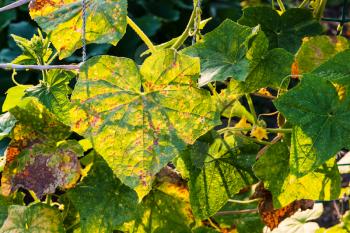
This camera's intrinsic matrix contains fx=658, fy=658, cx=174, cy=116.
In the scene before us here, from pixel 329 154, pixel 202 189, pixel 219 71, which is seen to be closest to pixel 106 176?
pixel 202 189

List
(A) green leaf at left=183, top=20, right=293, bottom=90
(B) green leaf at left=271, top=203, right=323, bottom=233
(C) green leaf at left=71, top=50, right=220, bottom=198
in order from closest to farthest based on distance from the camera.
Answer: (C) green leaf at left=71, top=50, right=220, bottom=198
(A) green leaf at left=183, top=20, right=293, bottom=90
(B) green leaf at left=271, top=203, right=323, bottom=233

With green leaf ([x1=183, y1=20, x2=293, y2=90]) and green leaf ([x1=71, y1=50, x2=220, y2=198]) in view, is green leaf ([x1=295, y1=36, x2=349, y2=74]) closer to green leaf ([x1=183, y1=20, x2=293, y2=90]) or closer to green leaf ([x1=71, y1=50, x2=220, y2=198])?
green leaf ([x1=183, y1=20, x2=293, y2=90])

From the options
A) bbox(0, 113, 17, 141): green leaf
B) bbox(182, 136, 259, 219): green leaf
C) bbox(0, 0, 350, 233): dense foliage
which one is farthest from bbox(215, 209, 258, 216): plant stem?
bbox(0, 113, 17, 141): green leaf

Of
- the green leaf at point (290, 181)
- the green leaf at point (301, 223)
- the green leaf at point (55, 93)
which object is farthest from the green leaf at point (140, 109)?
the green leaf at point (301, 223)

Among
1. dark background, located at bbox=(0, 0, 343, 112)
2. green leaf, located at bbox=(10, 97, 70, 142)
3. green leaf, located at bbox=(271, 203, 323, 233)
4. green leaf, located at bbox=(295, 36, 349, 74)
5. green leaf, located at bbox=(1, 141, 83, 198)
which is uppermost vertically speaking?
green leaf, located at bbox=(295, 36, 349, 74)

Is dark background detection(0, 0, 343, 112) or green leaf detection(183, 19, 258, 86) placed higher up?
green leaf detection(183, 19, 258, 86)

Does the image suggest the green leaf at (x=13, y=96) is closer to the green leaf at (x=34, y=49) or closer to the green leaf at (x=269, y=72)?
the green leaf at (x=34, y=49)
